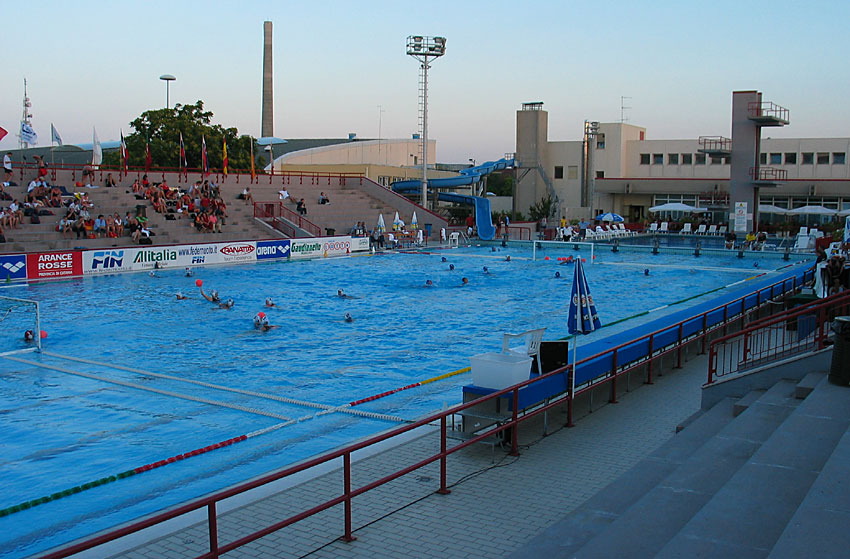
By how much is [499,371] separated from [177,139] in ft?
186

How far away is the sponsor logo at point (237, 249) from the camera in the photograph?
35656 mm

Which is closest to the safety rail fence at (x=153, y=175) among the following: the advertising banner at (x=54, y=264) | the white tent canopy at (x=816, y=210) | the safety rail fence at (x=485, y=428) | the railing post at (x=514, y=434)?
the advertising banner at (x=54, y=264)

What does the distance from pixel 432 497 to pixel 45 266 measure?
2548 cm

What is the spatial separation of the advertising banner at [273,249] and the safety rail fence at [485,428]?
24138 mm

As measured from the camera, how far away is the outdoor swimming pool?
31.2 feet

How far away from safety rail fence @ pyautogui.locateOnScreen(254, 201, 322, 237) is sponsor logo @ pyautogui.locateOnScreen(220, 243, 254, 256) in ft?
23.3

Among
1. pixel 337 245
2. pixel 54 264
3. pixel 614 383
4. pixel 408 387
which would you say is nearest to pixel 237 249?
pixel 337 245

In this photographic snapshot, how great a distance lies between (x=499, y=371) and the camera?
32.6 ft

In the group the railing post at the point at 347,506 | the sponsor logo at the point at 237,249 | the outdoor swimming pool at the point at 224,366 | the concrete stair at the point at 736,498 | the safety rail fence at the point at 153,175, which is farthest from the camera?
the safety rail fence at the point at 153,175

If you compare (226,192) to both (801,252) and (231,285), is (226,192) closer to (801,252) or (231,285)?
(231,285)

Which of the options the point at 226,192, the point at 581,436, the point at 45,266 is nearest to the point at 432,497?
the point at 581,436

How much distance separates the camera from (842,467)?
6270 mm

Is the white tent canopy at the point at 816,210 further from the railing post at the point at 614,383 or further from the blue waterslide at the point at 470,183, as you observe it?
the railing post at the point at 614,383

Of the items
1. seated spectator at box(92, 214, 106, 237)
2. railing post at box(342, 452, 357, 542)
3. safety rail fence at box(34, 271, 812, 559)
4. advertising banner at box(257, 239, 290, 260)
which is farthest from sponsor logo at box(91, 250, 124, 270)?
railing post at box(342, 452, 357, 542)
